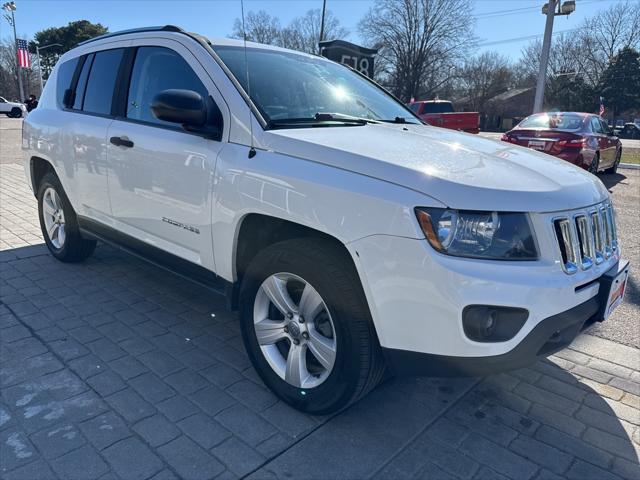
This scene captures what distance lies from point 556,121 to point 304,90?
923 centimetres

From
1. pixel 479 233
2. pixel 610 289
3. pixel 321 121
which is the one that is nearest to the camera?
pixel 479 233

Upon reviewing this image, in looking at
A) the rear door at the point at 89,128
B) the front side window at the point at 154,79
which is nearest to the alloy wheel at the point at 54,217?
the rear door at the point at 89,128

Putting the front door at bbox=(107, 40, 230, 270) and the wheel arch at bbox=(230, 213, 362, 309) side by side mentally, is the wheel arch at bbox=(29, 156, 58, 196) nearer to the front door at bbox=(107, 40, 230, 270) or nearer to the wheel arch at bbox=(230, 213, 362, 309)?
the front door at bbox=(107, 40, 230, 270)

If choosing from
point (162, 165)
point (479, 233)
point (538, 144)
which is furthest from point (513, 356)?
point (538, 144)

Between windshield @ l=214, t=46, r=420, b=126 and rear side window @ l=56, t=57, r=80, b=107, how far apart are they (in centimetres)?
206

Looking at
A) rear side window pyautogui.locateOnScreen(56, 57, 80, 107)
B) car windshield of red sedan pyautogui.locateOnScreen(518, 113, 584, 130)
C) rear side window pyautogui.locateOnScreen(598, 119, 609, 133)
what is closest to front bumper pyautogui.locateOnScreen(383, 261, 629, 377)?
rear side window pyautogui.locateOnScreen(56, 57, 80, 107)

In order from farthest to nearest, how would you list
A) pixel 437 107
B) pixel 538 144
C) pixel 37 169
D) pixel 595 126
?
pixel 437 107, pixel 595 126, pixel 538 144, pixel 37 169

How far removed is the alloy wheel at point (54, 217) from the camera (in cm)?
456

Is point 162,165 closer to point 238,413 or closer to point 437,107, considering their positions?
point 238,413

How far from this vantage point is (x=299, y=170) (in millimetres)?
2273

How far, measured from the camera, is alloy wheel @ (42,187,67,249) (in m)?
4.56

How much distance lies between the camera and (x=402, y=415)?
2.59m

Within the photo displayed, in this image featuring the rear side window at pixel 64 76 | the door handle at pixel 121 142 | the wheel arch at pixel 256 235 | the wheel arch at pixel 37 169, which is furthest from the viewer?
the wheel arch at pixel 37 169

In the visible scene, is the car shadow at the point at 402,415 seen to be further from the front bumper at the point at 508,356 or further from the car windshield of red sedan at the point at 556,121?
the car windshield of red sedan at the point at 556,121
